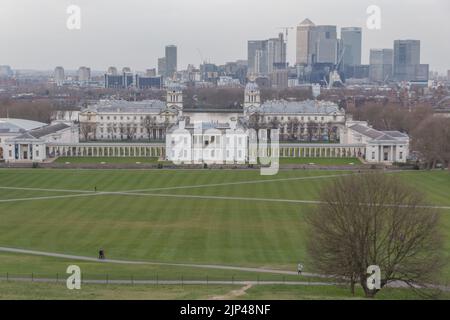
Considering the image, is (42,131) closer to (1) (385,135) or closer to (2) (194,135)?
(2) (194,135)

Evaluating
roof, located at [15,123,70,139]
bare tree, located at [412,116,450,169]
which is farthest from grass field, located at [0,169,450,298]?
roof, located at [15,123,70,139]

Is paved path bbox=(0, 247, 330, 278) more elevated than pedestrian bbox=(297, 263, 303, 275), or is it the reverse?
pedestrian bbox=(297, 263, 303, 275)

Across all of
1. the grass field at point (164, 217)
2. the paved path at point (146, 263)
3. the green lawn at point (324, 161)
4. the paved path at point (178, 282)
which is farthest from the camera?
the green lawn at point (324, 161)

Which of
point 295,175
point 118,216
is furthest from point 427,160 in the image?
point 118,216

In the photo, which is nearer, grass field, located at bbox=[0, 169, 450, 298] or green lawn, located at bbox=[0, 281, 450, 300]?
green lawn, located at bbox=[0, 281, 450, 300]

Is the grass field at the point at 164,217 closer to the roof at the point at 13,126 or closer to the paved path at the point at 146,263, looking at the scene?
the paved path at the point at 146,263
